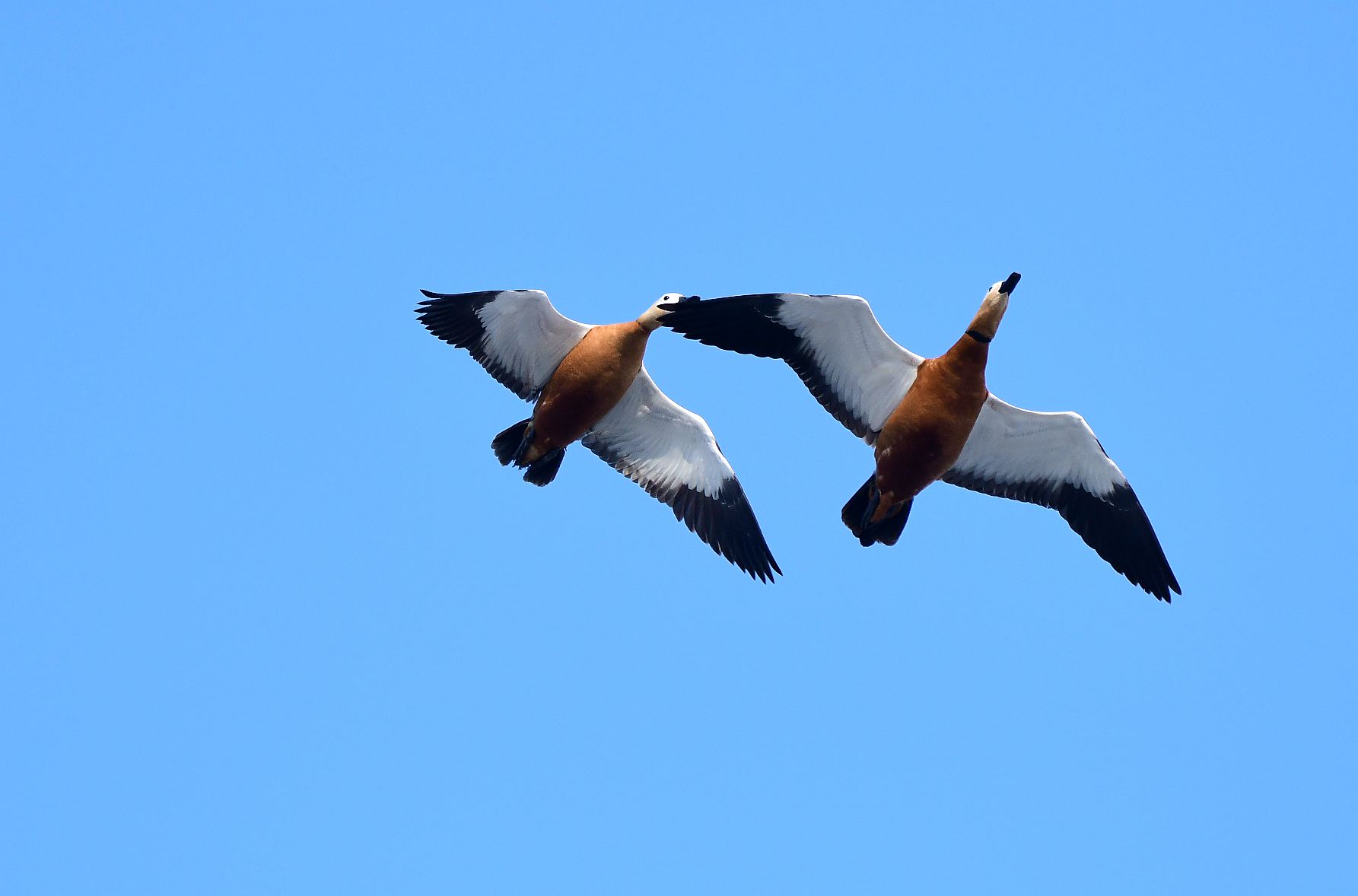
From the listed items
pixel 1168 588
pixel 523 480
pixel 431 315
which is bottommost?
pixel 1168 588

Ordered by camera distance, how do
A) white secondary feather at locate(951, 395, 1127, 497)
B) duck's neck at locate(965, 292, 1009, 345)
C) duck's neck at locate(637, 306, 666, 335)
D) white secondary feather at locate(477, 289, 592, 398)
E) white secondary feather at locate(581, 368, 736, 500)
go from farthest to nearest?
white secondary feather at locate(581, 368, 736, 500) → white secondary feather at locate(477, 289, 592, 398) → duck's neck at locate(637, 306, 666, 335) → white secondary feather at locate(951, 395, 1127, 497) → duck's neck at locate(965, 292, 1009, 345)

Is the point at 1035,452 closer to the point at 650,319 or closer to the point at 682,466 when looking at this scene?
the point at 682,466

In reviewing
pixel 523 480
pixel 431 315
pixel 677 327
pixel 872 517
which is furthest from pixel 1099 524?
pixel 431 315

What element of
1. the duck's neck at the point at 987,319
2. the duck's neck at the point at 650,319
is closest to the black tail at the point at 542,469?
the duck's neck at the point at 650,319

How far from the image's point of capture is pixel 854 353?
13.4 metres

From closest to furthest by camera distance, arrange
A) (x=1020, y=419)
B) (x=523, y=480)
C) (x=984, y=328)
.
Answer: (x=984, y=328), (x=1020, y=419), (x=523, y=480)

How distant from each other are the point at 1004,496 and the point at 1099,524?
88cm

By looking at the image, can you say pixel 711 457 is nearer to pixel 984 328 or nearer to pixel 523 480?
pixel 523 480

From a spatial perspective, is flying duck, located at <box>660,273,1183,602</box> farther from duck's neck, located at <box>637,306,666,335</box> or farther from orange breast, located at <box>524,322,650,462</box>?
orange breast, located at <box>524,322,650,462</box>

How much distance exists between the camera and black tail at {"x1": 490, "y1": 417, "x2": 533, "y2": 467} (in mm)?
14602

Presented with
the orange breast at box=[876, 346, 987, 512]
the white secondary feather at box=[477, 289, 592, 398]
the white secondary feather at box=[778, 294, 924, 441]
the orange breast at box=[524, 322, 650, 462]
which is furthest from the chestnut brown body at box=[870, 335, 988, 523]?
the white secondary feather at box=[477, 289, 592, 398]

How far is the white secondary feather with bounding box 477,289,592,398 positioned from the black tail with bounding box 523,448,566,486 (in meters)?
0.62

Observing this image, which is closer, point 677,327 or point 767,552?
point 677,327

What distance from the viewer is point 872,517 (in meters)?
13.5
